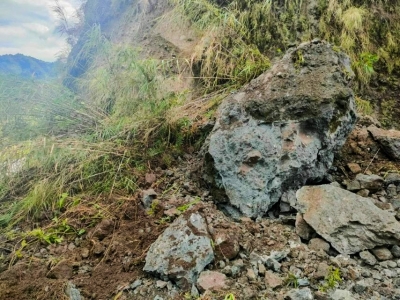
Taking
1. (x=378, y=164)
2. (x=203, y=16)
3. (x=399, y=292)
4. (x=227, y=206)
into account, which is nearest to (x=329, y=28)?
(x=203, y=16)

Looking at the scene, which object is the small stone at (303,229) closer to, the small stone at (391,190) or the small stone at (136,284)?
the small stone at (391,190)

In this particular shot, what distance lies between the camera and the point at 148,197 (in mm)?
2262

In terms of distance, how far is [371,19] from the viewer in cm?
362

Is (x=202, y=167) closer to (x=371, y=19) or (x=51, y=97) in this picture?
(x=51, y=97)

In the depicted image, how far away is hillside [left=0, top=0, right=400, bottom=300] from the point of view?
1.66 m

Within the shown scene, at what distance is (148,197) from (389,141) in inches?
67.7

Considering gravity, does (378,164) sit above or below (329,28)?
below

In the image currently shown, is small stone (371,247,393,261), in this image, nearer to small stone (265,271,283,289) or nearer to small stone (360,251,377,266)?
small stone (360,251,377,266)

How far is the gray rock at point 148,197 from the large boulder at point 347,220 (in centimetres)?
96

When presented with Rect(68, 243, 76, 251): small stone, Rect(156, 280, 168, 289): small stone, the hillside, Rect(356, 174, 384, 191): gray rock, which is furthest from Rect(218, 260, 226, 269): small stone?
Rect(356, 174, 384, 191): gray rock

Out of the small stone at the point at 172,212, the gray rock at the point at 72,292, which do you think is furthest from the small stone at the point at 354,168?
the gray rock at the point at 72,292

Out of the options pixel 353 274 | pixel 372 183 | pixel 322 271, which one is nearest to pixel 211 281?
pixel 322 271

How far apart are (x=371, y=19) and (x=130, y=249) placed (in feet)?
11.4

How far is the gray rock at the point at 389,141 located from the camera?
2.29 m
